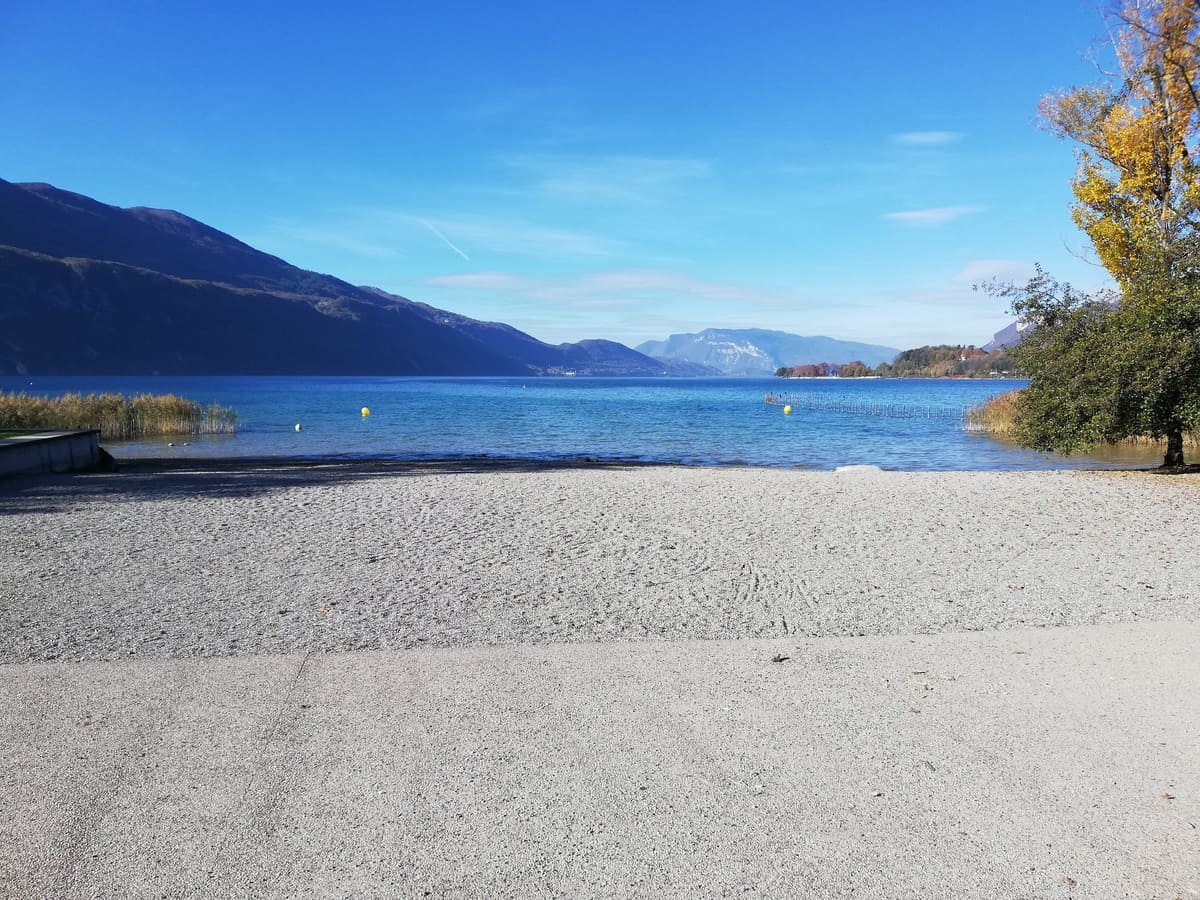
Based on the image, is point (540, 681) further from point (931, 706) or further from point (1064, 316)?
point (1064, 316)

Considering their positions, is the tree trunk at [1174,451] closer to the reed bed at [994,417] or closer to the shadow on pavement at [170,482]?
the shadow on pavement at [170,482]

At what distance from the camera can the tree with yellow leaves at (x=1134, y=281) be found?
1400cm

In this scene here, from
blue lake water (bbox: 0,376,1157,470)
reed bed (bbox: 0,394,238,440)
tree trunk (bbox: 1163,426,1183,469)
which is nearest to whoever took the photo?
tree trunk (bbox: 1163,426,1183,469)

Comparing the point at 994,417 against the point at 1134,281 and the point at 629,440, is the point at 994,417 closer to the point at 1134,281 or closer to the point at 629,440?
the point at 629,440

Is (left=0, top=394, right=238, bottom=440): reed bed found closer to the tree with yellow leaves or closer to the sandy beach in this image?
the sandy beach

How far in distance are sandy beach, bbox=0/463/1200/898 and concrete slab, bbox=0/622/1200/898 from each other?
2cm

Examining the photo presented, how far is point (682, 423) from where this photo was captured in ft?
Answer: 155

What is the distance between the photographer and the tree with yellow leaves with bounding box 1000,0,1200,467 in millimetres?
14000

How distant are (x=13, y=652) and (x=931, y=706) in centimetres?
560

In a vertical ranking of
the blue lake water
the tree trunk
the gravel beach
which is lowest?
the blue lake water

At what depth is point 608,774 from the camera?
3.49 m

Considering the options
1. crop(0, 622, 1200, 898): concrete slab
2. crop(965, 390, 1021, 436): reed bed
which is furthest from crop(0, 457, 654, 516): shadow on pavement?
crop(965, 390, 1021, 436): reed bed

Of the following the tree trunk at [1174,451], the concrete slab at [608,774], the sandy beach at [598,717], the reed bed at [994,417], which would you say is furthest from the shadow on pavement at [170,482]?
the reed bed at [994,417]

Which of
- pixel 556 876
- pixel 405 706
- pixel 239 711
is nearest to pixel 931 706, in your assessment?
pixel 556 876
